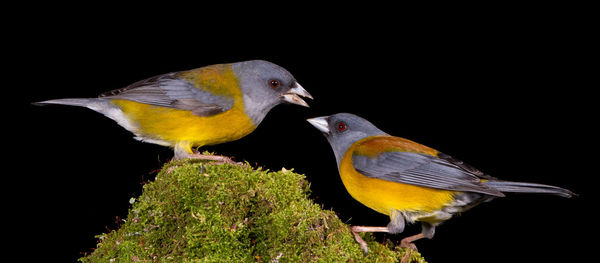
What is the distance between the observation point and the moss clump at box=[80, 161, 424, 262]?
210 inches

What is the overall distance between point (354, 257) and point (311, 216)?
0.62m

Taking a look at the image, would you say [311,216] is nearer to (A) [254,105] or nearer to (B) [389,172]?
(B) [389,172]

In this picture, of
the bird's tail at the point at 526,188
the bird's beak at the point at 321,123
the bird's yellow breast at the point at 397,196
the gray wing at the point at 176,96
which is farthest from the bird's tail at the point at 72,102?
the bird's tail at the point at 526,188

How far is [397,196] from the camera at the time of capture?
5.72 metres

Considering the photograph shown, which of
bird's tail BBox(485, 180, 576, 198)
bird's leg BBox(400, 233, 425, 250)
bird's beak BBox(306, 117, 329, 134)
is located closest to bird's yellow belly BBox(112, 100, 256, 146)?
bird's beak BBox(306, 117, 329, 134)

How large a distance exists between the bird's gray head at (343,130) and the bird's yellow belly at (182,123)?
39.5 inches

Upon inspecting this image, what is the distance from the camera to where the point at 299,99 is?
6676mm

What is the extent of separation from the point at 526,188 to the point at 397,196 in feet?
4.32

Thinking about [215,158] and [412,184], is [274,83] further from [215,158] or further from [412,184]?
[412,184]

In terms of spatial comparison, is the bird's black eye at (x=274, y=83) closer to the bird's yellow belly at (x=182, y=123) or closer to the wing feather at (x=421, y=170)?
the bird's yellow belly at (x=182, y=123)

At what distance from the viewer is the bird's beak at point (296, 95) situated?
6.66 m

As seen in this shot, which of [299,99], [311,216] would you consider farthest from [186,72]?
[311,216]

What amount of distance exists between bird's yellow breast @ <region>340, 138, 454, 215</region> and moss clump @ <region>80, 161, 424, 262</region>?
43 cm

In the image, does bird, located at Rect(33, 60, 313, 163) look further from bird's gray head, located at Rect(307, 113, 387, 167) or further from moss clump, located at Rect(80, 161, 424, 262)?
moss clump, located at Rect(80, 161, 424, 262)
